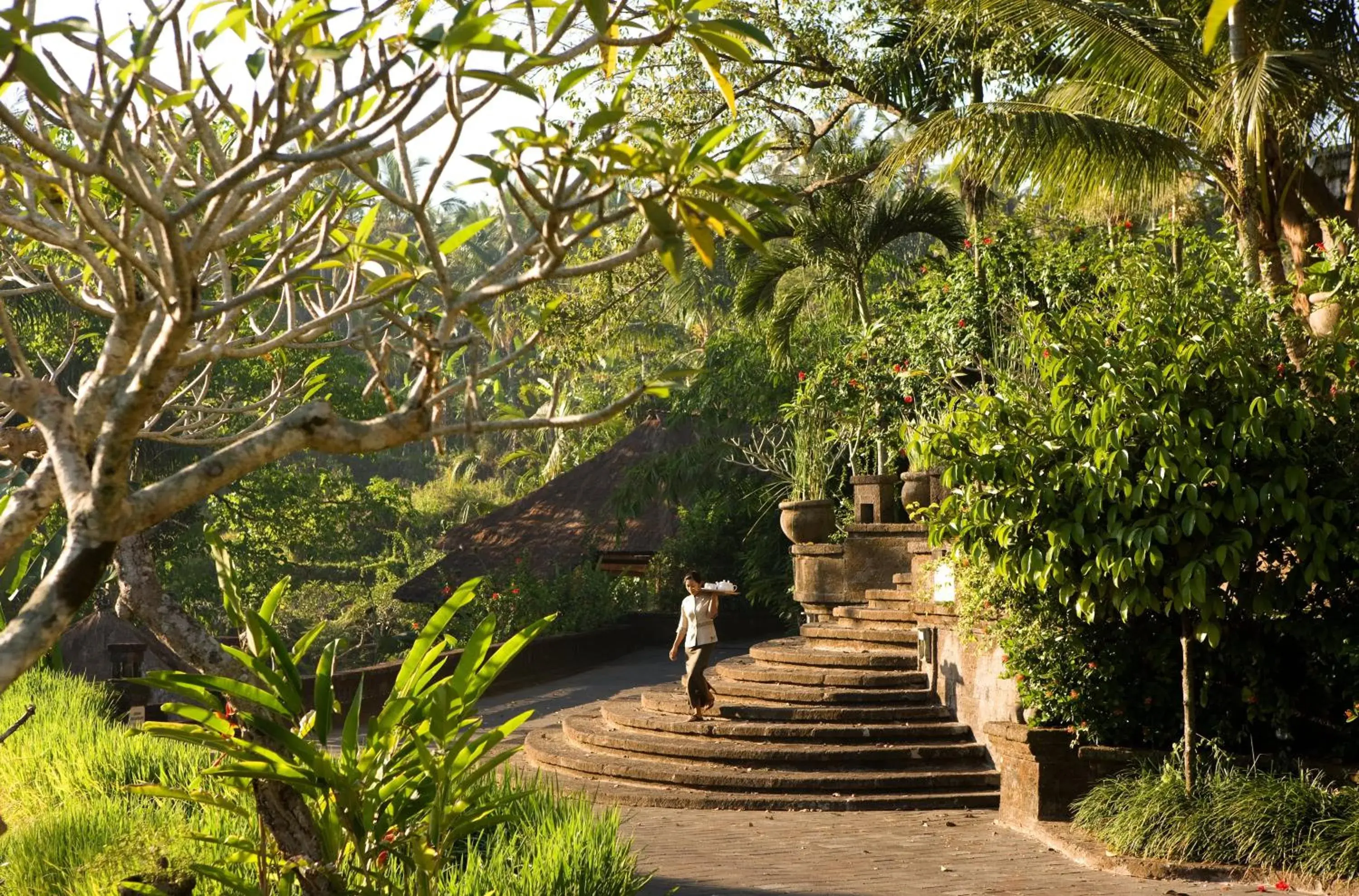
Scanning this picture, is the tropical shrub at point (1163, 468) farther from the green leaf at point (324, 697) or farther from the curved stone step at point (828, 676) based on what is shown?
the green leaf at point (324, 697)

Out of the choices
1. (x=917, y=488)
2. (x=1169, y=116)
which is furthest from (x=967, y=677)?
(x=1169, y=116)

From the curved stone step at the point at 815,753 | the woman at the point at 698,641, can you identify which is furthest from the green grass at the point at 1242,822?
the woman at the point at 698,641

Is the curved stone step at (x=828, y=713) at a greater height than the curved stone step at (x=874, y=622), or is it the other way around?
the curved stone step at (x=874, y=622)

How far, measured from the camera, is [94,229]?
352cm

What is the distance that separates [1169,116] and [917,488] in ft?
13.9

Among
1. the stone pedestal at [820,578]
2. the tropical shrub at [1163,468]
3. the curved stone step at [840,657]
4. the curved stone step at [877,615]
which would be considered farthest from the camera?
the stone pedestal at [820,578]

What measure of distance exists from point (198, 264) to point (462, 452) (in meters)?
39.6

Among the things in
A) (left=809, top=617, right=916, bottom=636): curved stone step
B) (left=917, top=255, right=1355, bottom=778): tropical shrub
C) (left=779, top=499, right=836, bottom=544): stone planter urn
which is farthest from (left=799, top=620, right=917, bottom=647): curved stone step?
(left=917, top=255, right=1355, bottom=778): tropical shrub

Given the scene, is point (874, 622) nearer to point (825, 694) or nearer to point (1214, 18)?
point (825, 694)

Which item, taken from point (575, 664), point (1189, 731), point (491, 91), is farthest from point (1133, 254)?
point (575, 664)

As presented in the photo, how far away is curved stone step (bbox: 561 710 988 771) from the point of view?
11.1 m

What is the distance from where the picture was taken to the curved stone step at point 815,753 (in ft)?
36.4

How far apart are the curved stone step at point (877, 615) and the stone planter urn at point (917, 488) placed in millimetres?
1102

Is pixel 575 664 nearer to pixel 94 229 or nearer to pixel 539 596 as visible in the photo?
pixel 539 596
